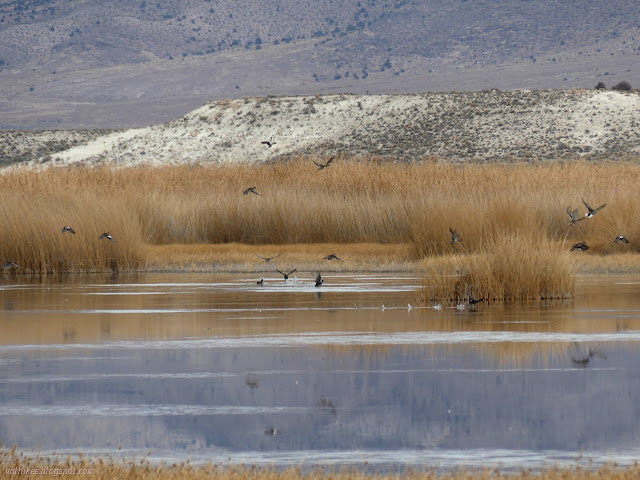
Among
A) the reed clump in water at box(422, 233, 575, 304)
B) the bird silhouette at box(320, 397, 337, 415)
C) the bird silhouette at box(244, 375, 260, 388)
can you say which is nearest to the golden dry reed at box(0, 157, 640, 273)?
the reed clump in water at box(422, 233, 575, 304)

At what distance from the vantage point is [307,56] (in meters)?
170

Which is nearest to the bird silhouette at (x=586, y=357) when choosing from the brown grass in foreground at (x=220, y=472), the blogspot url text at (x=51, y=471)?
the brown grass in foreground at (x=220, y=472)

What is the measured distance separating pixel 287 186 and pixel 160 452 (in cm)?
2487

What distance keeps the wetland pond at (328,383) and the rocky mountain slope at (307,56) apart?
118417mm

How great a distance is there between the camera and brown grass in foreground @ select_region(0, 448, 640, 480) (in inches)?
277

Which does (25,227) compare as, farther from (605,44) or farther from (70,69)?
(70,69)

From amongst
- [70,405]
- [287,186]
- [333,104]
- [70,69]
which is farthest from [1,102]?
[70,405]

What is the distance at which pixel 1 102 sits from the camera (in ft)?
531

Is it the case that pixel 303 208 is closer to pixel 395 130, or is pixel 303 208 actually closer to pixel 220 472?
pixel 220 472

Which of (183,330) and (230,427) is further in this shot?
(183,330)

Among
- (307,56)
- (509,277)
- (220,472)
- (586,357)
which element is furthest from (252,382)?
(307,56)

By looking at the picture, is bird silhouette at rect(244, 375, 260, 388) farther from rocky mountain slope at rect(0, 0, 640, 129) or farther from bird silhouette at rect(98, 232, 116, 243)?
rocky mountain slope at rect(0, 0, 640, 129)

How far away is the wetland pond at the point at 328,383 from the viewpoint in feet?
27.4

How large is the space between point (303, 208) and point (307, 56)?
463ft
